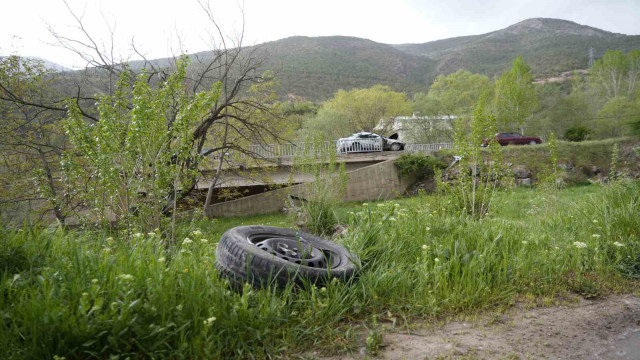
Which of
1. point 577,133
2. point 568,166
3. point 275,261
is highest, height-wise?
point 275,261

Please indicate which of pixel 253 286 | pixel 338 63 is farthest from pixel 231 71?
pixel 338 63

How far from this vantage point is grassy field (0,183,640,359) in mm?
2275

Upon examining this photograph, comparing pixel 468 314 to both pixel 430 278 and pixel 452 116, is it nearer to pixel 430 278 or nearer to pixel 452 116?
pixel 430 278

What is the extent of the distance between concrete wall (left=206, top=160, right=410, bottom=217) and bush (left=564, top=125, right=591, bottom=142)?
23141 mm

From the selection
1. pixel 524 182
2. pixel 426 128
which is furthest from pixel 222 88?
pixel 426 128

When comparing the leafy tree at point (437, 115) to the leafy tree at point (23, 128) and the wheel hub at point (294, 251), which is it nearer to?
the leafy tree at point (23, 128)

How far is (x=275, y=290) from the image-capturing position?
3.05 m

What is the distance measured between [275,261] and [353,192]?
1996cm

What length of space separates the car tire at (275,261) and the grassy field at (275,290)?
109 mm

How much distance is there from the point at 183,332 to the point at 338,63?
111 meters

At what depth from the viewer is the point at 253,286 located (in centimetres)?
323

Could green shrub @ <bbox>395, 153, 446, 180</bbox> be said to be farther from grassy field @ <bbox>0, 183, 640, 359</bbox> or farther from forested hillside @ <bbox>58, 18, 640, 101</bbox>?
forested hillside @ <bbox>58, 18, 640, 101</bbox>

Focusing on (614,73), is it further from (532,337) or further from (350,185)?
(532,337)

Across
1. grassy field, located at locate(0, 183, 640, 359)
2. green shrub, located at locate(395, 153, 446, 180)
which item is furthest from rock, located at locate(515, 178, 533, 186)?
grassy field, located at locate(0, 183, 640, 359)
